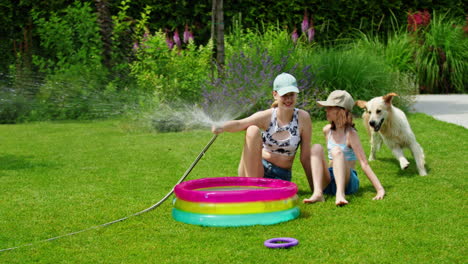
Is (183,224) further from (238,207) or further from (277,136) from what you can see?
(277,136)

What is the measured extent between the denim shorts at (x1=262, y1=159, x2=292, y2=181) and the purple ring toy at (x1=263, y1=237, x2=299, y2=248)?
4.07ft

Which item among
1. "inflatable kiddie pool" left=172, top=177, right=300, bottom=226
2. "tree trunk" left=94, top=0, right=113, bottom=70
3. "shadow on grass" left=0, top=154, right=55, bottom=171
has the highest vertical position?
"tree trunk" left=94, top=0, right=113, bottom=70

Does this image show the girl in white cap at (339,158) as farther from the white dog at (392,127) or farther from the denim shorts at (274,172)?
the white dog at (392,127)

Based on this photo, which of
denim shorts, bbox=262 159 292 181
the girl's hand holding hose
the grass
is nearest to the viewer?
the grass

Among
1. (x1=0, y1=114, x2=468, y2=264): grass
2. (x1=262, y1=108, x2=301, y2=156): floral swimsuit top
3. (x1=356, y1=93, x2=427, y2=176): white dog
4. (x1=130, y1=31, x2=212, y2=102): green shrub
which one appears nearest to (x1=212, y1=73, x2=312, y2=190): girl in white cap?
(x1=262, y1=108, x2=301, y2=156): floral swimsuit top

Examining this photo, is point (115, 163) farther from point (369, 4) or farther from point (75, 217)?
point (369, 4)

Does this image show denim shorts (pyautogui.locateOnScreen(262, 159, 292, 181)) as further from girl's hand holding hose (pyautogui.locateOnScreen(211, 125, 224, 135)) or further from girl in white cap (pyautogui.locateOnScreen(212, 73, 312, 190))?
girl's hand holding hose (pyautogui.locateOnScreen(211, 125, 224, 135))

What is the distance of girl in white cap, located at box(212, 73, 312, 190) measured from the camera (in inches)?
187

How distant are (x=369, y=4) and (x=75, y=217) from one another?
11.5 meters

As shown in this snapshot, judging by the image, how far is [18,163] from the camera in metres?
6.88

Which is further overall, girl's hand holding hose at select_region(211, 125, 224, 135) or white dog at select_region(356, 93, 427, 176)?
white dog at select_region(356, 93, 427, 176)

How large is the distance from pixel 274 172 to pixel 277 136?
326 millimetres

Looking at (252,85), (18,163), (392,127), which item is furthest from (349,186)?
(252,85)

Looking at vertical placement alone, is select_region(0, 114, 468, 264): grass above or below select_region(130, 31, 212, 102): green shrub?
below
